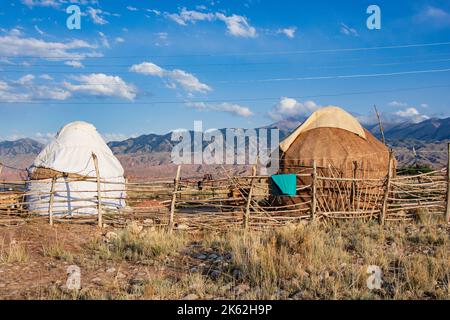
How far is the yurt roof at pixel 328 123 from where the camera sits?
40.4 ft

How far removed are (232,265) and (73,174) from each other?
8.46 m

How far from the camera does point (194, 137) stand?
496 ft

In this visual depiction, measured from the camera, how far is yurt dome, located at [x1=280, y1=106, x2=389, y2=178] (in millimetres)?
11250

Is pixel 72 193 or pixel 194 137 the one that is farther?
pixel 194 137

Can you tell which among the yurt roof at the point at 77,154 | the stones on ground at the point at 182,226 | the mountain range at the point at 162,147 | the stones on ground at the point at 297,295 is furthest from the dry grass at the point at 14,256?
the mountain range at the point at 162,147

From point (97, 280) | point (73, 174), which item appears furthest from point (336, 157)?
point (73, 174)

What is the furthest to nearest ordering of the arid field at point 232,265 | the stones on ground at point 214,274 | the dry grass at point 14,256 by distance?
the dry grass at point 14,256 → the stones on ground at point 214,274 → the arid field at point 232,265

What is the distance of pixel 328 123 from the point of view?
12492 millimetres

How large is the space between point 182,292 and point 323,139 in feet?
26.2

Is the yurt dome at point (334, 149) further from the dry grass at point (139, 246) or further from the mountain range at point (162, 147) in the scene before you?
the mountain range at point (162, 147)

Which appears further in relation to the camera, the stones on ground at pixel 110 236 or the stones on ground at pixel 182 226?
the stones on ground at pixel 182 226

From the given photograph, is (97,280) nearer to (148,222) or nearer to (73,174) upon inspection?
(148,222)
